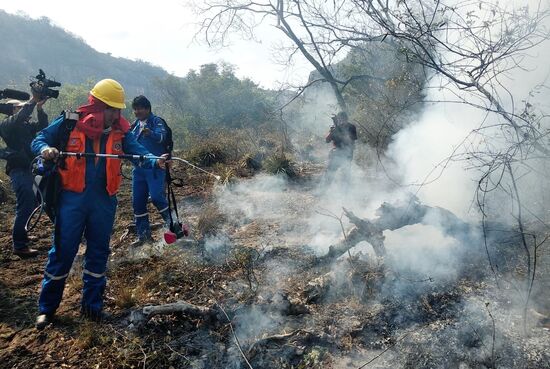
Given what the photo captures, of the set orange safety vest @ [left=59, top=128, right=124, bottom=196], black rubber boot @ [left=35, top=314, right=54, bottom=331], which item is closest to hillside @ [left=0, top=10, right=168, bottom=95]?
orange safety vest @ [left=59, top=128, right=124, bottom=196]

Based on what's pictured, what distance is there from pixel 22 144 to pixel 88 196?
185 centimetres

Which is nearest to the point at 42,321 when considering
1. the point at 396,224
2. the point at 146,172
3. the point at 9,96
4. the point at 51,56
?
the point at 146,172

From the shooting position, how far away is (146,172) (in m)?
4.80

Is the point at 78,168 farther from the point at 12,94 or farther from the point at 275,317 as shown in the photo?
the point at 12,94

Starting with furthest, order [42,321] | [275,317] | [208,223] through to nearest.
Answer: [208,223], [275,317], [42,321]

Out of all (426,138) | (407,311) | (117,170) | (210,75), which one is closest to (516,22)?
(407,311)

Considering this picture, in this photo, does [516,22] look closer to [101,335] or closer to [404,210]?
[404,210]

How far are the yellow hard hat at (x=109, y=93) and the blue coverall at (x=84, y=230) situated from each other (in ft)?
0.99

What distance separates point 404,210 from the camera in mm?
4598

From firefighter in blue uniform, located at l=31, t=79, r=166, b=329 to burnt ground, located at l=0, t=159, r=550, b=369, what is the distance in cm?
31

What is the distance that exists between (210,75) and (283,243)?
17010 millimetres

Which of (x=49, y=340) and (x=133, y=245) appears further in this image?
(x=133, y=245)

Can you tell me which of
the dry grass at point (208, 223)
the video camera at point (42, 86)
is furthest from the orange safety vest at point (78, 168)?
the dry grass at point (208, 223)

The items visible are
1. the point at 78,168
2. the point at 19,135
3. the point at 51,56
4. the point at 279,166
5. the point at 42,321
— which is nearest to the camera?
the point at 78,168
